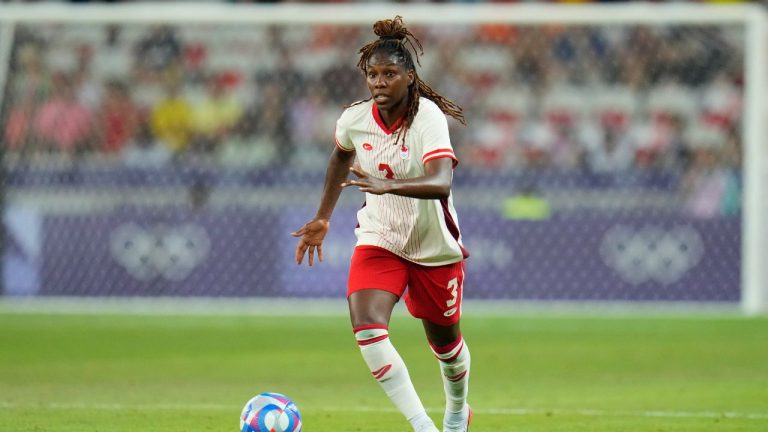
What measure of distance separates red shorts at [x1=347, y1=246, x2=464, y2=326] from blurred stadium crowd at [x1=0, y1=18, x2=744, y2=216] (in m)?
10.1

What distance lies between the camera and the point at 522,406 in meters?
9.11

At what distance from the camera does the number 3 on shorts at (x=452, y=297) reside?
22.9ft

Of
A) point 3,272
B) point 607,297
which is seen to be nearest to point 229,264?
point 3,272

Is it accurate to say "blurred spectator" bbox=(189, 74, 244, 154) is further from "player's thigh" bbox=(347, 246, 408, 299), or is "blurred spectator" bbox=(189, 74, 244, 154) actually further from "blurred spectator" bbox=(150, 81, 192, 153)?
"player's thigh" bbox=(347, 246, 408, 299)

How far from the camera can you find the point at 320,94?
56.7 ft

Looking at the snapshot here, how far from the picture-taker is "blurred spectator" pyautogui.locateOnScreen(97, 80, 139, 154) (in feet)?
56.7

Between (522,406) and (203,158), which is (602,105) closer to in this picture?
(203,158)

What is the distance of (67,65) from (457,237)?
37.6 feet

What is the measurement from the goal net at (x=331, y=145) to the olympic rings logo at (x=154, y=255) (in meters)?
0.03

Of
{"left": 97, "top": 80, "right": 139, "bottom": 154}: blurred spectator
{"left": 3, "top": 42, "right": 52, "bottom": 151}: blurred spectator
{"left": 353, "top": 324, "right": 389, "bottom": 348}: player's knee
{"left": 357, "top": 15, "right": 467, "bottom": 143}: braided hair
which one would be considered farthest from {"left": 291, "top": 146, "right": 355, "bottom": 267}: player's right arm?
{"left": 3, "top": 42, "right": 52, "bottom": 151}: blurred spectator

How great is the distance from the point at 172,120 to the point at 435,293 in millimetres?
10834

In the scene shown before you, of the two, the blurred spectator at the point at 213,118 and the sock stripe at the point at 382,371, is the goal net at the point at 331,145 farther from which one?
the sock stripe at the point at 382,371

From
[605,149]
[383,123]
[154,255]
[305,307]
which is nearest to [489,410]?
[383,123]

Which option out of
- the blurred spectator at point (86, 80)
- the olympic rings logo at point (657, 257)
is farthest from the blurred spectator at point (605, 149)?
the blurred spectator at point (86, 80)
